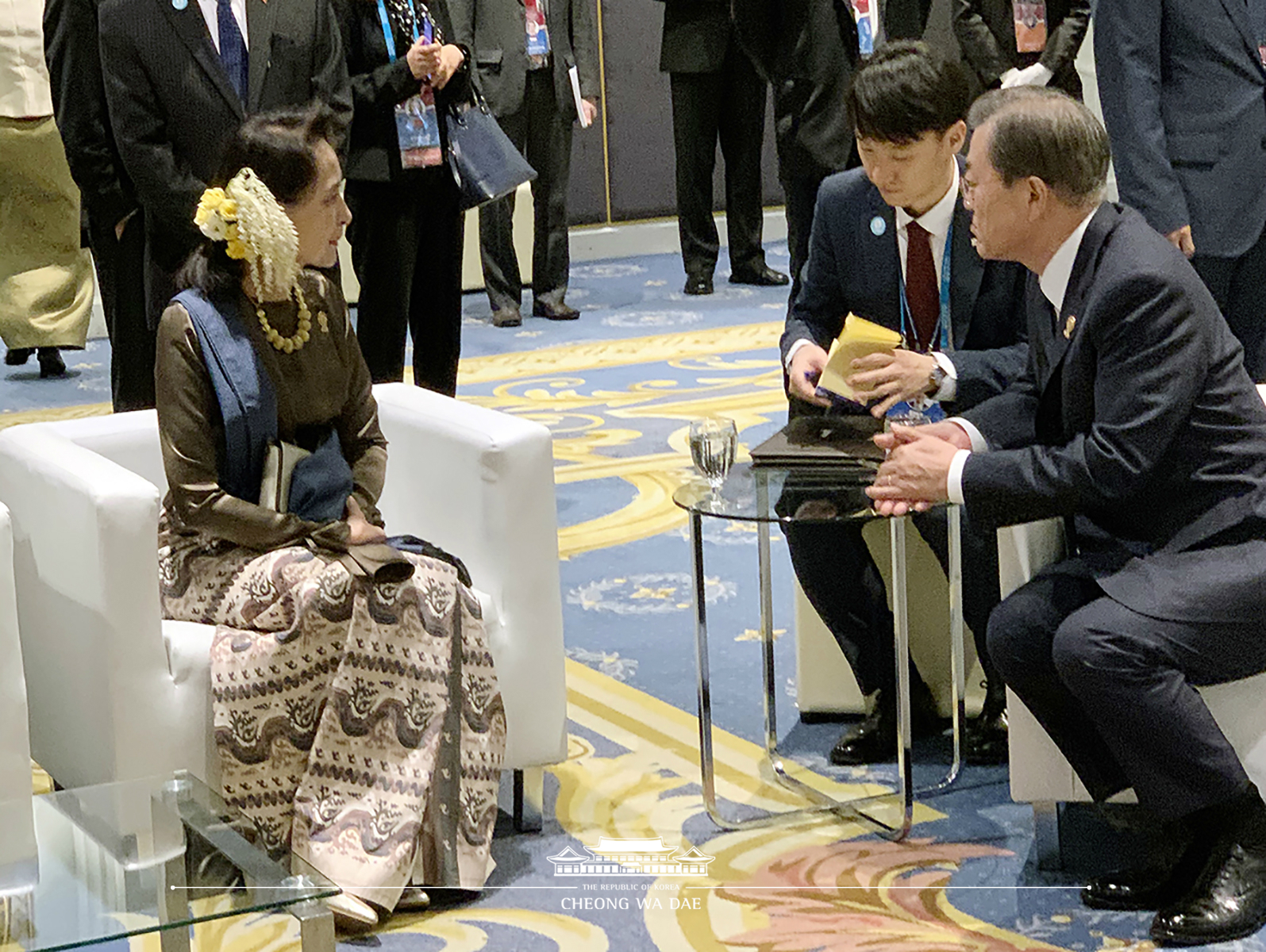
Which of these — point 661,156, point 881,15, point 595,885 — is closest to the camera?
point 595,885

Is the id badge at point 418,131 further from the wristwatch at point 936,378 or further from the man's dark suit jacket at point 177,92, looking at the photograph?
the wristwatch at point 936,378

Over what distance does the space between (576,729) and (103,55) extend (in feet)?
6.06

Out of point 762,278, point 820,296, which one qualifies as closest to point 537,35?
point 762,278

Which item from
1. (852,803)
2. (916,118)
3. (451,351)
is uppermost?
(916,118)

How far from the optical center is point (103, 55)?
13.6ft

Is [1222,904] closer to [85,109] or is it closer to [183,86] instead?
[183,86]

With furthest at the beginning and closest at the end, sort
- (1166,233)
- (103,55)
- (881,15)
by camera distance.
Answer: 1. (881,15)
2. (103,55)
3. (1166,233)

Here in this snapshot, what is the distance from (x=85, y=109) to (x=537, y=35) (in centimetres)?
332

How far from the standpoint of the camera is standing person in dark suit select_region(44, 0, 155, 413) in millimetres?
4449

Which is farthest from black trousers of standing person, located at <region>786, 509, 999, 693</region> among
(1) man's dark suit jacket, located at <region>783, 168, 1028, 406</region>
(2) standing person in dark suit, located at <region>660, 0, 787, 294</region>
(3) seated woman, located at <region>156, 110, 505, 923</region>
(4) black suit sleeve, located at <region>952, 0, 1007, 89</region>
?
(2) standing person in dark suit, located at <region>660, 0, 787, 294</region>

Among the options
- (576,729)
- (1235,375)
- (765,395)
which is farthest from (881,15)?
(1235,375)

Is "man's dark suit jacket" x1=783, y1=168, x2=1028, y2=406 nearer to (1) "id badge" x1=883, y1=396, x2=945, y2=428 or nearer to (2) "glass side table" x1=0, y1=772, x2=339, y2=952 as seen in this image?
(1) "id badge" x1=883, y1=396, x2=945, y2=428

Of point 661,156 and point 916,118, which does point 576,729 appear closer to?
point 916,118

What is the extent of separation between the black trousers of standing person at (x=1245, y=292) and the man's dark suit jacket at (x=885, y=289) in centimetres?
99
